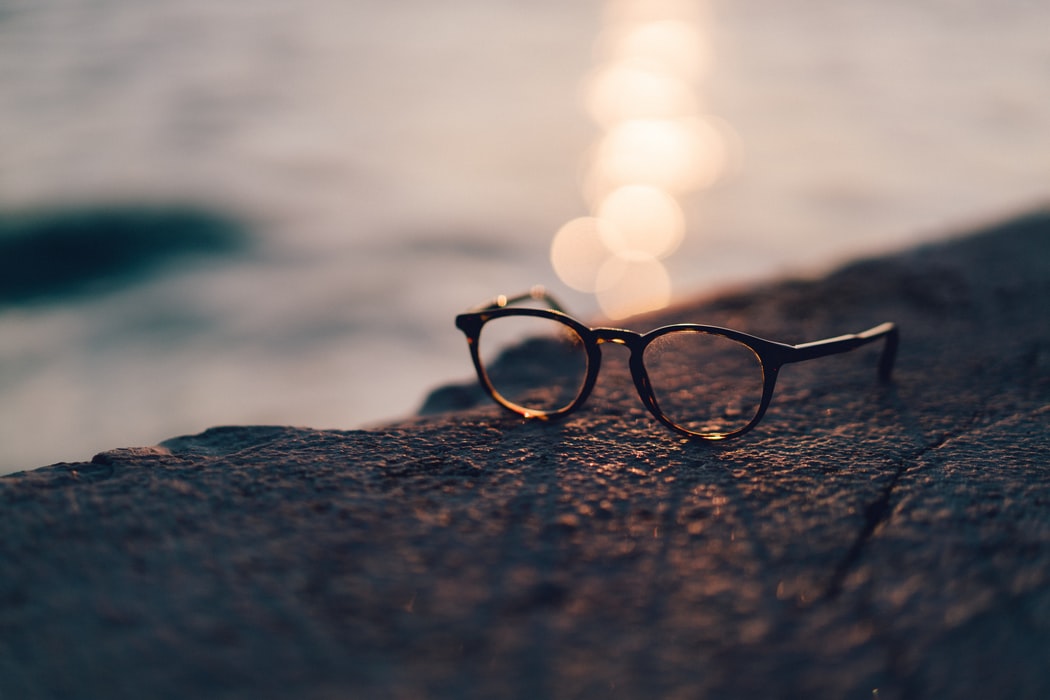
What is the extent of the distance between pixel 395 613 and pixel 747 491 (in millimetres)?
608

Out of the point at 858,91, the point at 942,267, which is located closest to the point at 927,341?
the point at 942,267

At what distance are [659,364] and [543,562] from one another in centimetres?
74

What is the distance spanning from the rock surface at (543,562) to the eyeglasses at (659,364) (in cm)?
8

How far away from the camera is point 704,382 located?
1.72 meters

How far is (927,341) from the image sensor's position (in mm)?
1904

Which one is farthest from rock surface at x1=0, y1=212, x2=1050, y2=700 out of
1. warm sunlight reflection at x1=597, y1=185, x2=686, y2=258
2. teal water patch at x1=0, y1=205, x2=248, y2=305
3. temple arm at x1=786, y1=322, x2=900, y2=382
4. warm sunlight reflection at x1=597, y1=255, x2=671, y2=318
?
teal water patch at x1=0, y1=205, x2=248, y2=305

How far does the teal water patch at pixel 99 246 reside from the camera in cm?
333

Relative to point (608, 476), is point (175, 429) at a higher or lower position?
higher

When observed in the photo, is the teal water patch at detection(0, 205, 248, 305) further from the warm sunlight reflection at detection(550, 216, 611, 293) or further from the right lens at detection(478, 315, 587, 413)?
the right lens at detection(478, 315, 587, 413)

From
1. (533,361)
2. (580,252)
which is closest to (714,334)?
(533,361)

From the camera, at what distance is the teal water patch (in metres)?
3.33

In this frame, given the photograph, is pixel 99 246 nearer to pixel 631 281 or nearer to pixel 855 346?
pixel 631 281

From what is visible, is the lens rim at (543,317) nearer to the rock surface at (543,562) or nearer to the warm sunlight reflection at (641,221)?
the rock surface at (543,562)

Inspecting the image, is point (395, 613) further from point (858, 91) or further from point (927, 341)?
point (858, 91)
